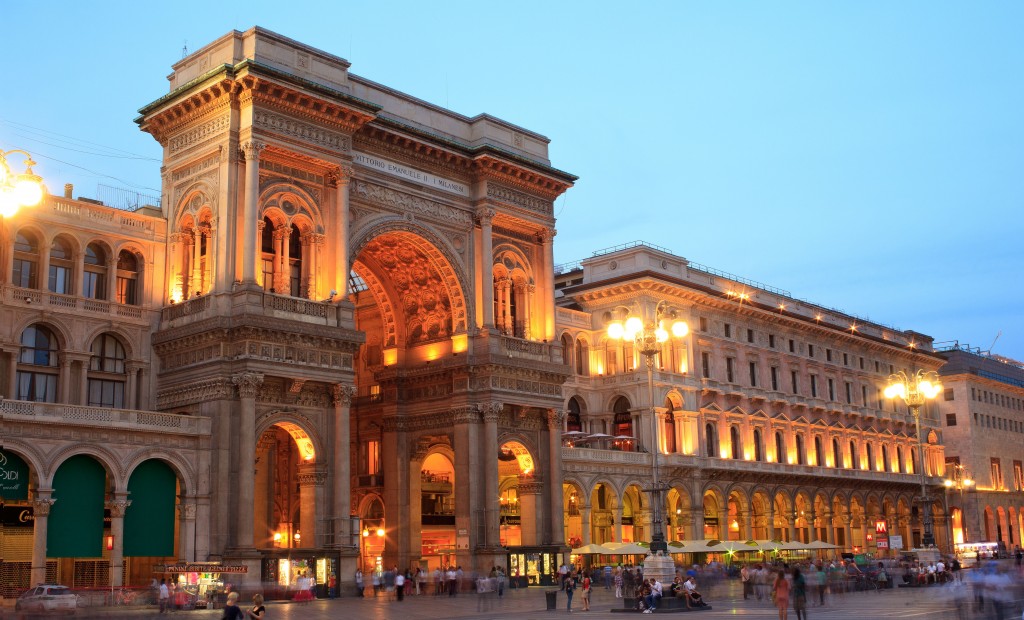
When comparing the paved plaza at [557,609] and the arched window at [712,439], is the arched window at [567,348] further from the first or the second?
the paved plaza at [557,609]

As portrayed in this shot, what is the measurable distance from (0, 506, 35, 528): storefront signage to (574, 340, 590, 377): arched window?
36.4m

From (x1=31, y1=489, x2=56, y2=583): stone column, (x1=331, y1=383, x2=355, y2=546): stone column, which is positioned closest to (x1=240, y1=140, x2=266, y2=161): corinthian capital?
(x1=331, y1=383, x2=355, y2=546): stone column

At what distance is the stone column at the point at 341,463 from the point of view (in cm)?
4562

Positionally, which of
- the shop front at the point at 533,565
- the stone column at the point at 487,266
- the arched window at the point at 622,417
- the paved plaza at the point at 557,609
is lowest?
the paved plaza at the point at 557,609

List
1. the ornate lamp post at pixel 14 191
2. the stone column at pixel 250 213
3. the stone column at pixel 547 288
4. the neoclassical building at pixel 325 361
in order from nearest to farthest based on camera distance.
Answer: the ornate lamp post at pixel 14 191
the neoclassical building at pixel 325 361
the stone column at pixel 250 213
the stone column at pixel 547 288

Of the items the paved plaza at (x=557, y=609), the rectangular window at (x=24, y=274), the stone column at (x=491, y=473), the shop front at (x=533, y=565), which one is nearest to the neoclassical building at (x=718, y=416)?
the shop front at (x=533, y=565)

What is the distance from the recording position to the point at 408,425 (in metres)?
56.2

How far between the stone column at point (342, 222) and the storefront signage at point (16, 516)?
47.3 ft

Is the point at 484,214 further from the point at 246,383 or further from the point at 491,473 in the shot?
the point at 246,383

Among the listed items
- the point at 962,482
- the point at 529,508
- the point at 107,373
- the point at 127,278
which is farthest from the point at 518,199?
the point at 962,482

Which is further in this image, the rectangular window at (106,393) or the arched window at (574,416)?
the arched window at (574,416)

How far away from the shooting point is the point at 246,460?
4294 centimetres

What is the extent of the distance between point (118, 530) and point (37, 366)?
771 cm

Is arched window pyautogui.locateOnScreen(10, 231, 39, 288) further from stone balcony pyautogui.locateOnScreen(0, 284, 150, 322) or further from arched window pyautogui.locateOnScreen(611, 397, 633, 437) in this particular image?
arched window pyautogui.locateOnScreen(611, 397, 633, 437)
